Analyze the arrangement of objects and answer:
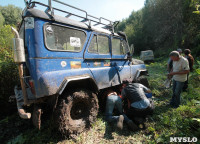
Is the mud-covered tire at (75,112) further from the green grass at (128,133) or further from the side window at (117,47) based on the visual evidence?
the side window at (117,47)

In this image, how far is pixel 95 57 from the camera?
2.93 meters

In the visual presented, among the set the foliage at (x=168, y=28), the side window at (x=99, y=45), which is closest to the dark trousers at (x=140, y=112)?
the side window at (x=99, y=45)

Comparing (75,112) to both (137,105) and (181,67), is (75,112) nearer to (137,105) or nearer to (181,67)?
(137,105)

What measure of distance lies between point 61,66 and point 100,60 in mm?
1154

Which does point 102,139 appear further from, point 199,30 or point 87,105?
point 199,30

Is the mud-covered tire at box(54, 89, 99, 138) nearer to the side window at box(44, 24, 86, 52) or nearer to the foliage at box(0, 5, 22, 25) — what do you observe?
the side window at box(44, 24, 86, 52)

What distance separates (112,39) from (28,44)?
7.68ft

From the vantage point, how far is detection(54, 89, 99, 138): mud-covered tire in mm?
2135

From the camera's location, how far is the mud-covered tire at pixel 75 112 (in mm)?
2135

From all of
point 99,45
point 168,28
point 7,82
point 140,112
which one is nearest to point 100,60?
point 99,45

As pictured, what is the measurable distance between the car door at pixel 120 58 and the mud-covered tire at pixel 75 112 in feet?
4.41

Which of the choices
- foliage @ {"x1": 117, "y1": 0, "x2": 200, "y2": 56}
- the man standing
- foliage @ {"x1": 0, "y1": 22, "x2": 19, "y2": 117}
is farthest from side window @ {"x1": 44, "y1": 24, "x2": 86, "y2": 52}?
foliage @ {"x1": 117, "y1": 0, "x2": 200, "y2": 56}

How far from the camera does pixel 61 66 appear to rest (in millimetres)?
2281

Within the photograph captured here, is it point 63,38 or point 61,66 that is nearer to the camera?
point 61,66
